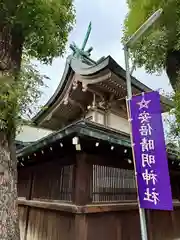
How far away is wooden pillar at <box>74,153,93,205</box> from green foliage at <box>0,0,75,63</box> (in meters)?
2.48

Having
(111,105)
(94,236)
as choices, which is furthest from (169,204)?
(111,105)

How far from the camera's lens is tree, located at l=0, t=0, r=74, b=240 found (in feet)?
12.4

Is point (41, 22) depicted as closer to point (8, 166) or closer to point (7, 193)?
point (8, 166)

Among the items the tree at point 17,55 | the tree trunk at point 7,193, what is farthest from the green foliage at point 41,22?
the tree trunk at point 7,193

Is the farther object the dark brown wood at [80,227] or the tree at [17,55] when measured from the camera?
the dark brown wood at [80,227]

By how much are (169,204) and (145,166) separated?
620 mm

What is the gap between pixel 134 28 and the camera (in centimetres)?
668

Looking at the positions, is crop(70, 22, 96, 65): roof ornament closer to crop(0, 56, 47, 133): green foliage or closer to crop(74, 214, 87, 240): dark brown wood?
crop(0, 56, 47, 133): green foliage

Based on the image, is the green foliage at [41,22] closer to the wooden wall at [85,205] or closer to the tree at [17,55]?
the tree at [17,55]

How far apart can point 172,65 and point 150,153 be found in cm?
378

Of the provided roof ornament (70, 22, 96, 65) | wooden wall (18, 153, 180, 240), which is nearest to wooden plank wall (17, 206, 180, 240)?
wooden wall (18, 153, 180, 240)

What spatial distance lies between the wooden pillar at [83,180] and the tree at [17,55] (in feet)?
4.69

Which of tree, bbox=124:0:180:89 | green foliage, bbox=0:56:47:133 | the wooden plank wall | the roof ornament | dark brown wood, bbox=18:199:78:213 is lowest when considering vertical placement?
the wooden plank wall

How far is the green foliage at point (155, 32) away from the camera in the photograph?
5.89 m
